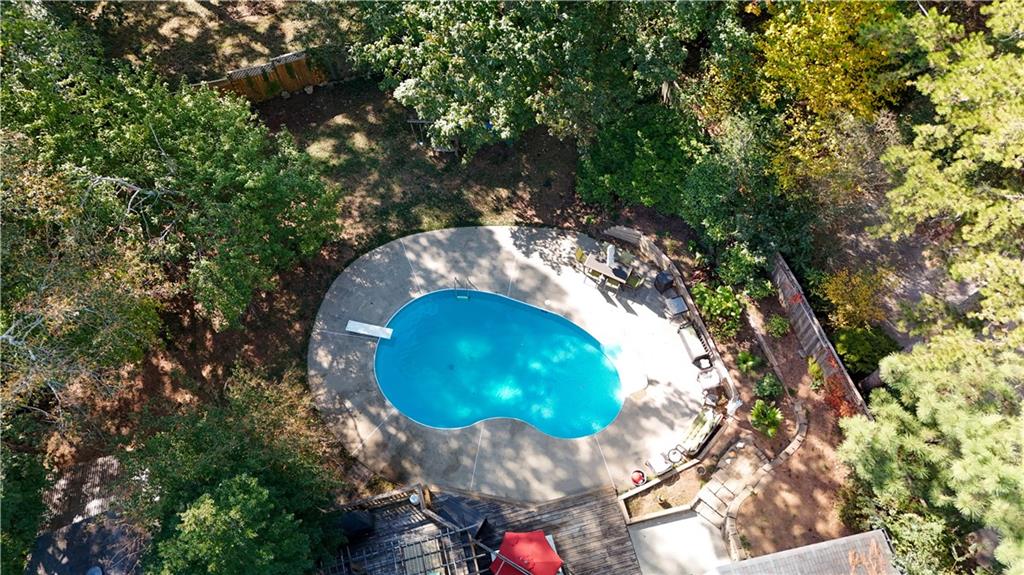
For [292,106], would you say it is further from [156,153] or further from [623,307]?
[623,307]

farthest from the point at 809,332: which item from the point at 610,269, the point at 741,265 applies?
the point at 610,269

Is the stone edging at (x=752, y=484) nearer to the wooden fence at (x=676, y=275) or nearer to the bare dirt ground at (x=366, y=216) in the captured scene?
the bare dirt ground at (x=366, y=216)

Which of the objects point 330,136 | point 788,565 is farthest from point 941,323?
point 330,136

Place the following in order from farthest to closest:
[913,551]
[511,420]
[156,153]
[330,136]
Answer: [330,136] < [511,420] < [156,153] < [913,551]

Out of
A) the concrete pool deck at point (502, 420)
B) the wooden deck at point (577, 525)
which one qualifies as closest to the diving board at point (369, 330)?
the concrete pool deck at point (502, 420)

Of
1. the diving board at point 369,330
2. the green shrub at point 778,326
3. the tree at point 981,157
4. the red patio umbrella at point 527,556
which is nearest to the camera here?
the tree at point 981,157

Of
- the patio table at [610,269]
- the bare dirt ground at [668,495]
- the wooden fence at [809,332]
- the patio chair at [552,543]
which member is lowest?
the patio chair at [552,543]
